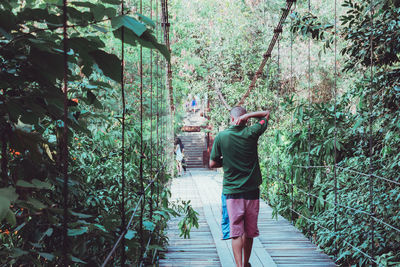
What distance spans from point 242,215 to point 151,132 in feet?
2.40

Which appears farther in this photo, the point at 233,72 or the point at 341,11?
the point at 233,72

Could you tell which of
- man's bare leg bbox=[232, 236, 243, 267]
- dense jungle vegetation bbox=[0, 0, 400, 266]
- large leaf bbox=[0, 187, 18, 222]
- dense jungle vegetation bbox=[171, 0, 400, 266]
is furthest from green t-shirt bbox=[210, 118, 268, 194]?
large leaf bbox=[0, 187, 18, 222]

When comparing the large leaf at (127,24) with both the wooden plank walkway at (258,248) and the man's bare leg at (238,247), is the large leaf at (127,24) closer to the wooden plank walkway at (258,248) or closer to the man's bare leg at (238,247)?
the man's bare leg at (238,247)

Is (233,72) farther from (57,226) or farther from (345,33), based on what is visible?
(57,226)

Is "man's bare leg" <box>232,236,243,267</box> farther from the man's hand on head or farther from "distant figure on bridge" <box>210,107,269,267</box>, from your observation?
the man's hand on head

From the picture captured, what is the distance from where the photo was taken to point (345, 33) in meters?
2.95

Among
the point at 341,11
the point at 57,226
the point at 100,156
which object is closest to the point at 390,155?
the point at 100,156

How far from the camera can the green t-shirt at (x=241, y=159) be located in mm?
2311

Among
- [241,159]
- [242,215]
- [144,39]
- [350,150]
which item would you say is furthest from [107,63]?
[350,150]

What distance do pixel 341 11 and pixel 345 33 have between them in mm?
4258

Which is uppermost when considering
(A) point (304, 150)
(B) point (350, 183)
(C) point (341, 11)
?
(C) point (341, 11)

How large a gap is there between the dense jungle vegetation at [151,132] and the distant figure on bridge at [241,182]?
35 centimetres

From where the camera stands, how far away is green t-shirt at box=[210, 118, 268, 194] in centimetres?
231

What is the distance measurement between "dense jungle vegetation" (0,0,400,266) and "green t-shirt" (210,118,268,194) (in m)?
0.44
